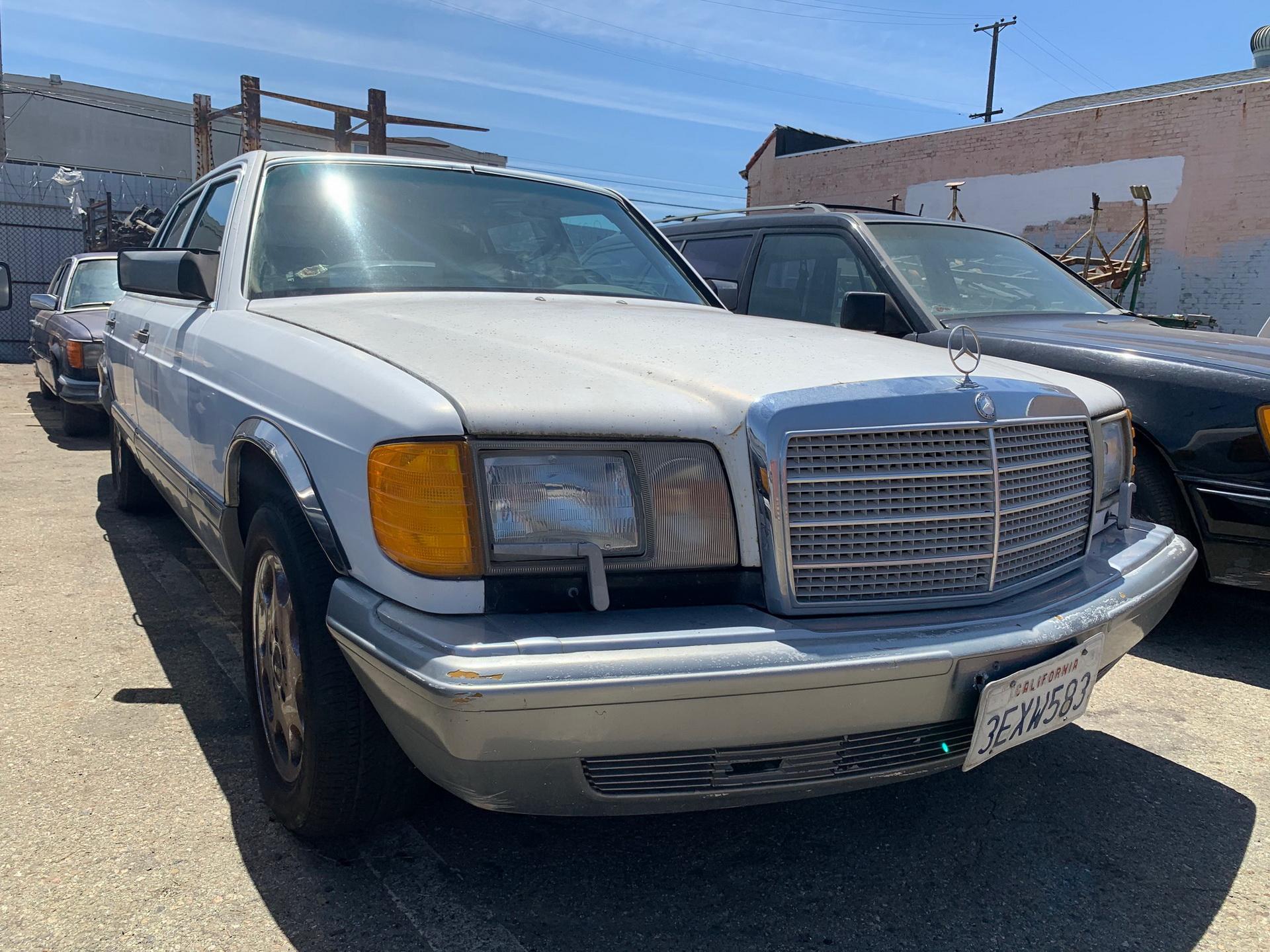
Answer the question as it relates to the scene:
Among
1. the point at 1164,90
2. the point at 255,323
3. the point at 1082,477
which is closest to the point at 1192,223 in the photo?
the point at 1164,90

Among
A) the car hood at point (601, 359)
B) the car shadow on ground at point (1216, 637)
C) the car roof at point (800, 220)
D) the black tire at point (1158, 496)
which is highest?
the car roof at point (800, 220)

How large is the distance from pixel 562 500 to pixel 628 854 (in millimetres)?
946

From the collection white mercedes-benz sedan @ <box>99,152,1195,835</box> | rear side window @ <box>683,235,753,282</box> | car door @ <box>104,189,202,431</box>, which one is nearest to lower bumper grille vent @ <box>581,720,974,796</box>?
white mercedes-benz sedan @ <box>99,152,1195,835</box>

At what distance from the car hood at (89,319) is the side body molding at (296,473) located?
5733 mm

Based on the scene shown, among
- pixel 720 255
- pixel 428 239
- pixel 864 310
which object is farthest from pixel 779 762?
pixel 720 255

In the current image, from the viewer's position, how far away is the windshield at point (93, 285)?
28.6 feet

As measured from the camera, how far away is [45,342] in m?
8.64

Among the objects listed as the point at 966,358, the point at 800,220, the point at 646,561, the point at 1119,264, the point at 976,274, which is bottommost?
the point at 646,561

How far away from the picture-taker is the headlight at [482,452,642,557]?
174 cm

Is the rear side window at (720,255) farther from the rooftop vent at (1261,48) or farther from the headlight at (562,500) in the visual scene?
the rooftop vent at (1261,48)

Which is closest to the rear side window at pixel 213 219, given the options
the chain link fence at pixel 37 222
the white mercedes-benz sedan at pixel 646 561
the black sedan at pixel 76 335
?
the white mercedes-benz sedan at pixel 646 561

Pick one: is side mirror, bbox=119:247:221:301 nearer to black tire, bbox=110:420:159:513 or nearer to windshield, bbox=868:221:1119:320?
black tire, bbox=110:420:159:513

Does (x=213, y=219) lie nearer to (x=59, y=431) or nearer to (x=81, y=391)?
(x=81, y=391)

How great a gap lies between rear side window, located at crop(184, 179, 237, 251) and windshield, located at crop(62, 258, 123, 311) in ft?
17.4
